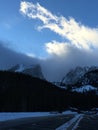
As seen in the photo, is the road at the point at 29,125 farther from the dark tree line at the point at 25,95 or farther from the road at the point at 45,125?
the dark tree line at the point at 25,95

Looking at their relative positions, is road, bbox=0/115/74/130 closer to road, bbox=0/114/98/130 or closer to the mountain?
road, bbox=0/114/98/130

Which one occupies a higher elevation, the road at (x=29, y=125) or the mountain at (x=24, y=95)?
the mountain at (x=24, y=95)

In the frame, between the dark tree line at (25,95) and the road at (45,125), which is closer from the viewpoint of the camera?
the road at (45,125)

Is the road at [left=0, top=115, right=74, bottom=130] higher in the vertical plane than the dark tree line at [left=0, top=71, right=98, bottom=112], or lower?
lower

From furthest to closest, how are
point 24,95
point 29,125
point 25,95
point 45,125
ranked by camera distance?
point 24,95, point 25,95, point 45,125, point 29,125

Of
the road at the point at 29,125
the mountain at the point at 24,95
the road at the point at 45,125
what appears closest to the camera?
the road at the point at 29,125

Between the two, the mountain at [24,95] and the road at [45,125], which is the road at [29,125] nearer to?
the road at [45,125]

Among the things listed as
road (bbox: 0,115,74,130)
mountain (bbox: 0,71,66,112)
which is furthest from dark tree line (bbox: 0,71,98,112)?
road (bbox: 0,115,74,130)

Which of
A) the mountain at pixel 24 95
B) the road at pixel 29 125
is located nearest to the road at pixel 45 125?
the road at pixel 29 125

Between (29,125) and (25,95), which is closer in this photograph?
(29,125)

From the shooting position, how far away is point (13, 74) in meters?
172

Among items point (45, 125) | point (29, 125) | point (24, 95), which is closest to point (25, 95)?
point (24, 95)

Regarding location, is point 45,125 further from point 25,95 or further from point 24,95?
point 24,95

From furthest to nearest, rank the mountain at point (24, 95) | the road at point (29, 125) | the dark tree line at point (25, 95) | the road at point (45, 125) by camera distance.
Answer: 1. the dark tree line at point (25, 95)
2. the mountain at point (24, 95)
3. the road at point (45, 125)
4. the road at point (29, 125)
